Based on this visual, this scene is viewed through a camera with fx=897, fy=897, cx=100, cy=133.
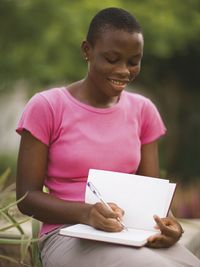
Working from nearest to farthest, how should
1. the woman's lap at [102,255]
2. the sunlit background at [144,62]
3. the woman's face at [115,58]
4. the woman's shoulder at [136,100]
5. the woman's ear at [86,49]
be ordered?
the woman's lap at [102,255]
the woman's face at [115,58]
the woman's ear at [86,49]
the woman's shoulder at [136,100]
the sunlit background at [144,62]

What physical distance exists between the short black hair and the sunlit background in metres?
3.12

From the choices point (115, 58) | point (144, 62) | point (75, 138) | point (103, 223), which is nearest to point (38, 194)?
point (75, 138)

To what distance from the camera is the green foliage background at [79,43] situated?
8.45 m

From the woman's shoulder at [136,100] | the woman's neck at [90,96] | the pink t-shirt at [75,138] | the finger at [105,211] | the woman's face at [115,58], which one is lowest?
the finger at [105,211]

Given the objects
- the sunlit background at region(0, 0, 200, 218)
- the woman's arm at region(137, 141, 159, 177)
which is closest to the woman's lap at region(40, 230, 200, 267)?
the woman's arm at region(137, 141, 159, 177)

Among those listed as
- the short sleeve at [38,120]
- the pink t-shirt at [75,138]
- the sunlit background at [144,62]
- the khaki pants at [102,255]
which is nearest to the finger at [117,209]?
the khaki pants at [102,255]

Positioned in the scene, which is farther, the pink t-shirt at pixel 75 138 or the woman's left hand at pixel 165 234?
the pink t-shirt at pixel 75 138

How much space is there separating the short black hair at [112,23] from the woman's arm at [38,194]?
49 centimetres

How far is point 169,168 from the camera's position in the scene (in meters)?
11.5

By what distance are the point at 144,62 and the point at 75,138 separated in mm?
7915

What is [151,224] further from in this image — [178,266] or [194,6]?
[194,6]

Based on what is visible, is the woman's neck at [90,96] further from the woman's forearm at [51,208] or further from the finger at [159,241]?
the finger at [159,241]

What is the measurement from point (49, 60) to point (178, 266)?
19.5 feet

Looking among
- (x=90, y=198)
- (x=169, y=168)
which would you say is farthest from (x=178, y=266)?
(x=169, y=168)
